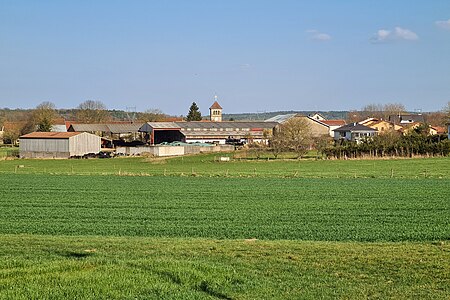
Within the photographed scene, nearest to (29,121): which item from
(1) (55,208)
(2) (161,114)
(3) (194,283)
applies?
(2) (161,114)

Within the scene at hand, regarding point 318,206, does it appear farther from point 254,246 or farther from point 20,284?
point 20,284

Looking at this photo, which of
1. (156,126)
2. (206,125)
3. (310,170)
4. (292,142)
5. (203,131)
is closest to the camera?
(310,170)

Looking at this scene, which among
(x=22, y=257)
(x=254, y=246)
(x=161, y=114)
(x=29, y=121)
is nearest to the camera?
(x=22, y=257)

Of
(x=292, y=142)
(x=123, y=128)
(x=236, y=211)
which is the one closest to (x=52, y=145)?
(x=123, y=128)

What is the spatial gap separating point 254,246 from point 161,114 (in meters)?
171

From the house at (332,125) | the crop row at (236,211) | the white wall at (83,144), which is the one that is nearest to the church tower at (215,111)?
the house at (332,125)

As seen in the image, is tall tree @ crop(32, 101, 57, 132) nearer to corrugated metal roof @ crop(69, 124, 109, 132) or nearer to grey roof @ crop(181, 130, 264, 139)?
corrugated metal roof @ crop(69, 124, 109, 132)

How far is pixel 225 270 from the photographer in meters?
12.0

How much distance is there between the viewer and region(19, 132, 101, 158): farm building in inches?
3654

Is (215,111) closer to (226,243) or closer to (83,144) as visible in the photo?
(83,144)

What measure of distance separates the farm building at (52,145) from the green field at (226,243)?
5806 cm

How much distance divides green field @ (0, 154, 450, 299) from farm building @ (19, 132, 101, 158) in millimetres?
58061

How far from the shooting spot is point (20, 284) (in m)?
10.6

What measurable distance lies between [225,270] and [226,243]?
4165 millimetres
